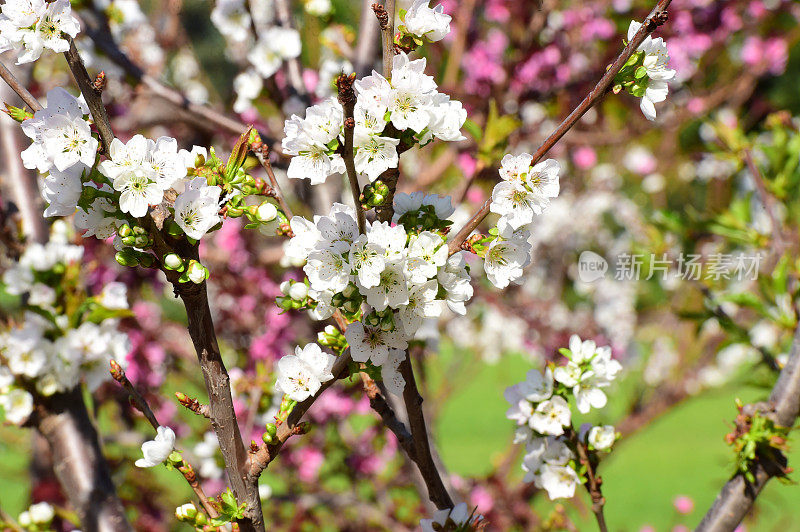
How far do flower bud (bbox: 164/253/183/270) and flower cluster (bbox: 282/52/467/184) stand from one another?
0.19 meters

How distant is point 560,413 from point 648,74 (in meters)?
0.58

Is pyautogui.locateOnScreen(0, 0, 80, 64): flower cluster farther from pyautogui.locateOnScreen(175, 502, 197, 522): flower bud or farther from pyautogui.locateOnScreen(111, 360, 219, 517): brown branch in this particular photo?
pyautogui.locateOnScreen(175, 502, 197, 522): flower bud

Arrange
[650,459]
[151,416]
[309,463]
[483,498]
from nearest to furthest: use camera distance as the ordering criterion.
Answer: [151,416] → [483,498] → [309,463] → [650,459]

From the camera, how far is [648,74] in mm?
924

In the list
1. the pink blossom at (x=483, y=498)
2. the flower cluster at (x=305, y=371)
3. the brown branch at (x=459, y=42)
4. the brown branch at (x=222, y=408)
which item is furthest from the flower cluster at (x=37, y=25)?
the pink blossom at (x=483, y=498)

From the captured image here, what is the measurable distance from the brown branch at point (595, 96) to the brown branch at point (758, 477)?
820mm

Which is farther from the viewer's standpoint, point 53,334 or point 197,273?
point 53,334

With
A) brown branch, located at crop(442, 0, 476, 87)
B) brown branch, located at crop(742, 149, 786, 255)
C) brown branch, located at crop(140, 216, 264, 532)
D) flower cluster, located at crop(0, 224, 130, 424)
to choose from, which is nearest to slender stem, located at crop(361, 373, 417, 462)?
brown branch, located at crop(140, 216, 264, 532)

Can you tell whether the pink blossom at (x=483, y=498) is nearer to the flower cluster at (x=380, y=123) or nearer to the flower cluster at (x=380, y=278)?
the flower cluster at (x=380, y=278)

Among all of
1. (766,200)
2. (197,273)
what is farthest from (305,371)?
(766,200)

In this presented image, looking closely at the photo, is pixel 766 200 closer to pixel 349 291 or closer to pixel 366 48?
pixel 366 48

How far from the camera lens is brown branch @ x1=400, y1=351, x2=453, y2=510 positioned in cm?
98

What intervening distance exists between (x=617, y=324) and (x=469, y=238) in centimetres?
592

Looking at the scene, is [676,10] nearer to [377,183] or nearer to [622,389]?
[377,183]
